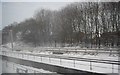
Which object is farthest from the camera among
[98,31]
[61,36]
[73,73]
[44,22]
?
[44,22]

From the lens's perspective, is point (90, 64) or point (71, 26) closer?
point (90, 64)

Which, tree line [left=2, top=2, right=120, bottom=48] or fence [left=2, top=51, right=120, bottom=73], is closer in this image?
fence [left=2, top=51, right=120, bottom=73]

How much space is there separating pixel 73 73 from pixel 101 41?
3858mm

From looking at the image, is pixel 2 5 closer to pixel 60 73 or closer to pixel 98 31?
pixel 60 73

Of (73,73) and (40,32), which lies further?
(40,32)

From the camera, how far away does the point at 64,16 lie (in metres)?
8.79

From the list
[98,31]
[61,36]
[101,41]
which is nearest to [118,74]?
[101,41]

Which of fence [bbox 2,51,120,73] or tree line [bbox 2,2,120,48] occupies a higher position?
tree line [bbox 2,2,120,48]

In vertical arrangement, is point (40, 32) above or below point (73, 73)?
above

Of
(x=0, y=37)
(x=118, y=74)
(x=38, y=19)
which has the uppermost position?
(x=38, y=19)

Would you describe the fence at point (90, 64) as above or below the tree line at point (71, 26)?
below

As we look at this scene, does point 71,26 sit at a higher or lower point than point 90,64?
higher

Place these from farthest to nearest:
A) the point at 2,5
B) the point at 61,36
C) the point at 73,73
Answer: the point at 61,36 → the point at 73,73 → the point at 2,5

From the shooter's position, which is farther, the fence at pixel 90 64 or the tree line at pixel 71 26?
the tree line at pixel 71 26
